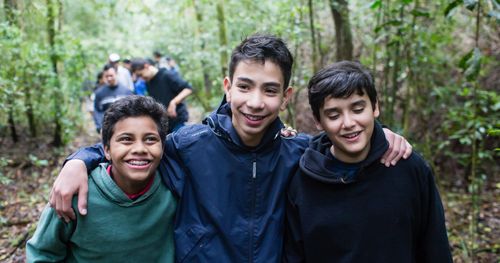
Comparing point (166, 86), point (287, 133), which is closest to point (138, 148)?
point (287, 133)

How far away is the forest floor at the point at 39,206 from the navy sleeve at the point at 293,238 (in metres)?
2.36

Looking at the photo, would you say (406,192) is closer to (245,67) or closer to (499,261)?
(245,67)

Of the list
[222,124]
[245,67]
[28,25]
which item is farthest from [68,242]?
[28,25]

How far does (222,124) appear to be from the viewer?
7.78 ft

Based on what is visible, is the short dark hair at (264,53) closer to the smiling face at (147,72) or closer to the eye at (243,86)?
the eye at (243,86)

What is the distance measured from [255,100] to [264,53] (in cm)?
28

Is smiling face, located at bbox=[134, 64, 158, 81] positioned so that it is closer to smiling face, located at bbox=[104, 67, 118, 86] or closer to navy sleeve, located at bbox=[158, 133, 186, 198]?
smiling face, located at bbox=[104, 67, 118, 86]

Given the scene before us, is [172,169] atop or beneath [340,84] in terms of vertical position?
beneath

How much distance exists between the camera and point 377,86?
7.02 metres

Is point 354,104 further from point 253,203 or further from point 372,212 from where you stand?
point 253,203

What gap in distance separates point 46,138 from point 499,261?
8.09m

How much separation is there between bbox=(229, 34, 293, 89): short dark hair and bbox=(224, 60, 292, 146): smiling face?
0.09 ft

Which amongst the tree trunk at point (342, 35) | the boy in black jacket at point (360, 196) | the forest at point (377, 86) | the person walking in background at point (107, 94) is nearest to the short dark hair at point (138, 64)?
the person walking in background at point (107, 94)

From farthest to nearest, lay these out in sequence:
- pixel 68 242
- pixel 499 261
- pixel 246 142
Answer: pixel 499 261
pixel 246 142
pixel 68 242
